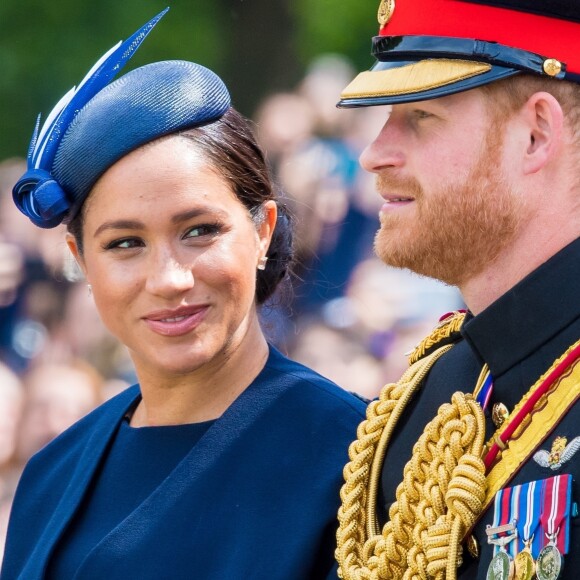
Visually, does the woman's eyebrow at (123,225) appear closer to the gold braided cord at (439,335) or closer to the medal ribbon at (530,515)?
the gold braided cord at (439,335)

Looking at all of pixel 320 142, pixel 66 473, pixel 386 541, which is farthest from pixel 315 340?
pixel 386 541

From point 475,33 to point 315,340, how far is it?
2382 millimetres

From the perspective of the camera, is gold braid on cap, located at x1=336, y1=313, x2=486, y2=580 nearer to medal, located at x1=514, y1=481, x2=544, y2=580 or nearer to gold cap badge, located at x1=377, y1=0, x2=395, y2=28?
medal, located at x1=514, y1=481, x2=544, y2=580

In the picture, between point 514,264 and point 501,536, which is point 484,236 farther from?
point 501,536

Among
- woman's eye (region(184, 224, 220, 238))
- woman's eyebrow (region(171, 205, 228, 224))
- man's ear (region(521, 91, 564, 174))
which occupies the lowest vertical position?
man's ear (region(521, 91, 564, 174))

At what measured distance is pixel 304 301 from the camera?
455cm

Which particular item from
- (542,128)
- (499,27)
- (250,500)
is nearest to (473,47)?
(499,27)

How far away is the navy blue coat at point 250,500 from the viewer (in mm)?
2486

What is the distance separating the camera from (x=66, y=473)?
3.04 metres

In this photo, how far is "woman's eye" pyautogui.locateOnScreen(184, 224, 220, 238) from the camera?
2.71 meters

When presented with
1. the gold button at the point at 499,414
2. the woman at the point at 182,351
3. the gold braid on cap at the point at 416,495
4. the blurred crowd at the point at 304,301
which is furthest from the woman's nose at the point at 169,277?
the blurred crowd at the point at 304,301

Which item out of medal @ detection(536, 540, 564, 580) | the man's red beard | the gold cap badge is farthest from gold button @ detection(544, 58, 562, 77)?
medal @ detection(536, 540, 564, 580)

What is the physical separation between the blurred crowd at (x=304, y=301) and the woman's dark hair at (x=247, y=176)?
1257 millimetres

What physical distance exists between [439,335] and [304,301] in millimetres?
1915
